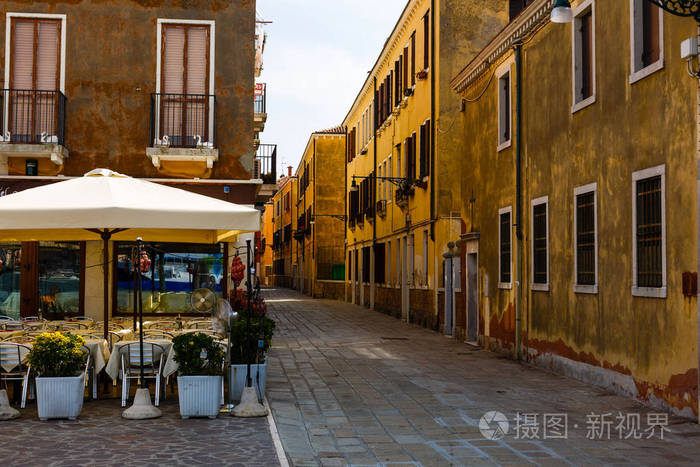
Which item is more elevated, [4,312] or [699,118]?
[699,118]

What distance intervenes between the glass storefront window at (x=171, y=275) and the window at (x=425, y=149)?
7.94 m

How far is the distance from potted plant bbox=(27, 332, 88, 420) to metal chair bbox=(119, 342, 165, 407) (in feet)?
2.41

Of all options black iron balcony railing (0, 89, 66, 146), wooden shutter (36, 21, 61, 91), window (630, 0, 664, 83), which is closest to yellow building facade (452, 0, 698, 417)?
window (630, 0, 664, 83)

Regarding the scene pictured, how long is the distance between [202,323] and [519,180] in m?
6.48

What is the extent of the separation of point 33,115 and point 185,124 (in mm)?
3154

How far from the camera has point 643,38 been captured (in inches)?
443

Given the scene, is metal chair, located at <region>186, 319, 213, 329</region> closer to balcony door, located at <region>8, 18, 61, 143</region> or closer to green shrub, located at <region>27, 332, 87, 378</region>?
green shrub, located at <region>27, 332, 87, 378</region>

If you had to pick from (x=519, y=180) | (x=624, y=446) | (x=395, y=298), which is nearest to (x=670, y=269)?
(x=624, y=446)

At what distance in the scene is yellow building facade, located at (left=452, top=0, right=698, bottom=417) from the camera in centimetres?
1003

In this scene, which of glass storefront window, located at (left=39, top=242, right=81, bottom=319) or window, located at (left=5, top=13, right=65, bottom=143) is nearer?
window, located at (left=5, top=13, right=65, bottom=143)

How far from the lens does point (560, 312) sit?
14.0 m

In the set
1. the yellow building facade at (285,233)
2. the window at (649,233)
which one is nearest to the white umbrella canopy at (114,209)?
the window at (649,233)

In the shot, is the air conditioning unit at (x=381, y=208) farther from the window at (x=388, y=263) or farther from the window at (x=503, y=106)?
the window at (x=503, y=106)

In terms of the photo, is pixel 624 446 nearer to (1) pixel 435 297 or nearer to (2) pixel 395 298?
(1) pixel 435 297
